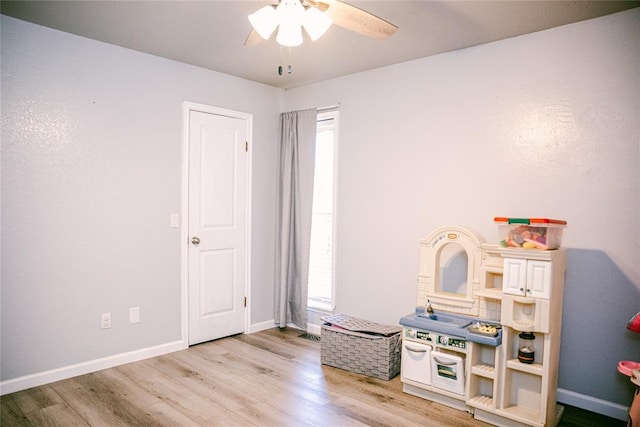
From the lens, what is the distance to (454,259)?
10.9 feet

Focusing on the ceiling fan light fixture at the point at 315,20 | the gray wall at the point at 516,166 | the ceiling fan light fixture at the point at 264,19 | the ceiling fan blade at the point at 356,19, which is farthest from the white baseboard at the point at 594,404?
the ceiling fan light fixture at the point at 264,19

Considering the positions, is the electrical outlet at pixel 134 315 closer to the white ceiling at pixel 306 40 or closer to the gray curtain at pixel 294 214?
the gray curtain at pixel 294 214

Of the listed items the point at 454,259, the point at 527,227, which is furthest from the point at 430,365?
the point at 527,227

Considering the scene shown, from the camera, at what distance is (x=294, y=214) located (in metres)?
4.37

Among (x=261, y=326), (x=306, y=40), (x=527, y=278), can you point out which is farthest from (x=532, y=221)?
(x=261, y=326)

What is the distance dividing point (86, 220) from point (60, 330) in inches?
31.6

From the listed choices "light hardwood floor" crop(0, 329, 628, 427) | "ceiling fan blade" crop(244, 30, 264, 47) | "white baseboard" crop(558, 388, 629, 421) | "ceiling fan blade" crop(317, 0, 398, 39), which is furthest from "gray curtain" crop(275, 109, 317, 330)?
"white baseboard" crop(558, 388, 629, 421)

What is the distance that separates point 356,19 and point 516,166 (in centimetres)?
161

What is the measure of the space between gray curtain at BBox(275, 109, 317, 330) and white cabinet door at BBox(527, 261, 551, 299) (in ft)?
7.31

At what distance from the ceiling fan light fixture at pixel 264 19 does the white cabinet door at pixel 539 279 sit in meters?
Answer: 1.87

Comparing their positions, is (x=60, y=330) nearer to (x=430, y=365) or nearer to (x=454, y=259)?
(x=430, y=365)

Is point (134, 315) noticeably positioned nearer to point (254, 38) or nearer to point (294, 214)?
point (294, 214)

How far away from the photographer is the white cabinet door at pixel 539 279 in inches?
94.7

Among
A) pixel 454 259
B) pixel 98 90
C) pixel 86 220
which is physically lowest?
pixel 454 259
